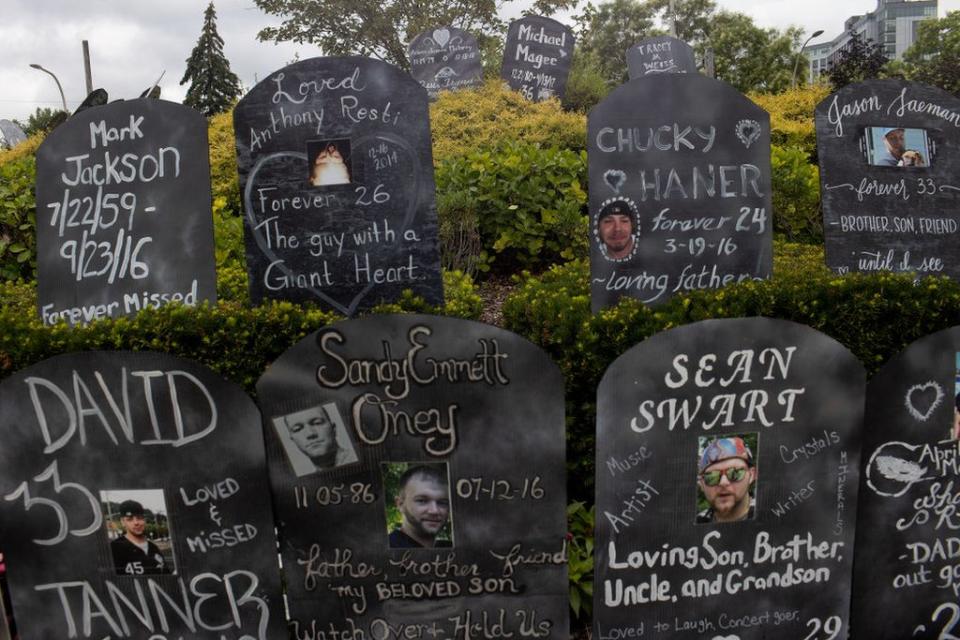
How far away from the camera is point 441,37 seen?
13484mm

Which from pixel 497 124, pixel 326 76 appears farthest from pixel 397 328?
pixel 497 124

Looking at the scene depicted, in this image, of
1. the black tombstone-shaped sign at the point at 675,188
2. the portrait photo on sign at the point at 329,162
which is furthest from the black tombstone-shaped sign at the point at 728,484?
the portrait photo on sign at the point at 329,162

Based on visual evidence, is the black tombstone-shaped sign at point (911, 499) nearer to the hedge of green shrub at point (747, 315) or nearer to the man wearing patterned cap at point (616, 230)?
the hedge of green shrub at point (747, 315)

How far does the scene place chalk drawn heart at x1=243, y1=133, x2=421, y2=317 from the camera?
3793 mm

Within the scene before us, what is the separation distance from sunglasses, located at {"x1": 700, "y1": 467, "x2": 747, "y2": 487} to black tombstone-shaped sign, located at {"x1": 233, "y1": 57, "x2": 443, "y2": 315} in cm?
177

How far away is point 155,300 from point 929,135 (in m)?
4.09

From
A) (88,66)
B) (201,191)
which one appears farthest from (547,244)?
(88,66)

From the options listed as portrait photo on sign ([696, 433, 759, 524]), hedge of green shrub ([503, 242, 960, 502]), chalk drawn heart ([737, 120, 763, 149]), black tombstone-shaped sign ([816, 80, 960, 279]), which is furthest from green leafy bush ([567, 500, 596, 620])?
black tombstone-shaped sign ([816, 80, 960, 279])

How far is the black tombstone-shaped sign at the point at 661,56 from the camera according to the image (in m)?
13.0

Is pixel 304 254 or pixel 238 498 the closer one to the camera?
pixel 238 498

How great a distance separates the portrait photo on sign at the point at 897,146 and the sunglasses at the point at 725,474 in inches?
96.0

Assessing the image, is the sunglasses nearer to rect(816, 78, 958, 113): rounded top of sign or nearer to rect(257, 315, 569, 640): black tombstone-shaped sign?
rect(257, 315, 569, 640): black tombstone-shaped sign

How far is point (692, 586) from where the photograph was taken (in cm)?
267

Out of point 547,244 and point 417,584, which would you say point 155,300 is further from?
point 547,244
